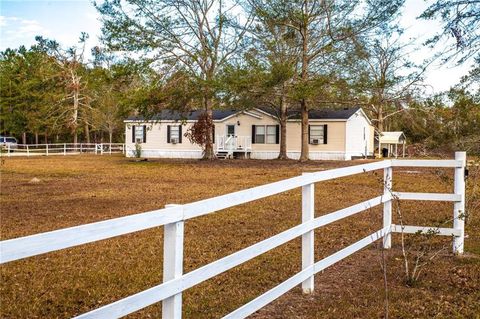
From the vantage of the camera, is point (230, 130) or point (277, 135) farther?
point (230, 130)

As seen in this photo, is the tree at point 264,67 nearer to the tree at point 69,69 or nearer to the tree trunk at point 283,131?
the tree trunk at point 283,131

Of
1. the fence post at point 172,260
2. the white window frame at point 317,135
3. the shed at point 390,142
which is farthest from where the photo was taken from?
the shed at point 390,142

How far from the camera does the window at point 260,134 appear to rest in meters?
35.2

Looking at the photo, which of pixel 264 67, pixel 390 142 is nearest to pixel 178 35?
pixel 264 67

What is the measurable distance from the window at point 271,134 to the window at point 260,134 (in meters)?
0.37

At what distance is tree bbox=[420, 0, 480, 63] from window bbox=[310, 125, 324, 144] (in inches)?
960

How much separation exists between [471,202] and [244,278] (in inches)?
169

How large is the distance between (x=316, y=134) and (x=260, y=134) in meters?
4.09

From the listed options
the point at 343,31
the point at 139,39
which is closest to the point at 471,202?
the point at 343,31

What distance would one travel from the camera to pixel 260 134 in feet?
116

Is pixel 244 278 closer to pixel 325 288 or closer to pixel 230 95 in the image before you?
pixel 325 288

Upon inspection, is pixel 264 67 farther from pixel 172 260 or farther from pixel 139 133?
pixel 172 260

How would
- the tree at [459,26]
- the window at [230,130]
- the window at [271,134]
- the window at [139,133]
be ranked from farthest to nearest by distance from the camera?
the window at [139,133], the window at [230,130], the window at [271,134], the tree at [459,26]

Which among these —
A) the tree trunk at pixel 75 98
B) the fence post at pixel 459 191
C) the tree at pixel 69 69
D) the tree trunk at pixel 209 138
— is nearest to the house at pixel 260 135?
the tree trunk at pixel 209 138
